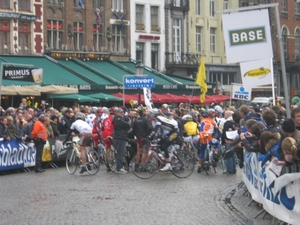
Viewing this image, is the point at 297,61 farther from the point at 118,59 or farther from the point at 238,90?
the point at 238,90

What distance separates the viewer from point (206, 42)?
2234 inches

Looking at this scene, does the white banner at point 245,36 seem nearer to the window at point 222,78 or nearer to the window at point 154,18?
the window at point 154,18

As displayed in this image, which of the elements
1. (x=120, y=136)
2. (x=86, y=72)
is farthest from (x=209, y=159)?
(x=86, y=72)

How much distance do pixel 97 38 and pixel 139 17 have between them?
3980 mm

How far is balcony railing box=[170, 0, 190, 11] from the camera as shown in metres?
53.2

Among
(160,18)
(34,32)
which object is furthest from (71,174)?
(160,18)

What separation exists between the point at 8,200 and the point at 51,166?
9.43m

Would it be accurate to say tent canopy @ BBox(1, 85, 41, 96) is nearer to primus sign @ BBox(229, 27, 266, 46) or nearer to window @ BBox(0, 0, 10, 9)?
window @ BBox(0, 0, 10, 9)

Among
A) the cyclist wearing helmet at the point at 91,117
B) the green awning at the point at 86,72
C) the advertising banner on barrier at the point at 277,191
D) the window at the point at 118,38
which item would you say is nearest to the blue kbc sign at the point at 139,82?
the cyclist wearing helmet at the point at 91,117

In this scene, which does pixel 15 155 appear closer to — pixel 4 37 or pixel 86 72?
pixel 4 37

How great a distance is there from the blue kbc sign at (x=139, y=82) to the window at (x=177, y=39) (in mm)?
20366

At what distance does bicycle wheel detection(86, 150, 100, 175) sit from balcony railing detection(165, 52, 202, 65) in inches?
1201

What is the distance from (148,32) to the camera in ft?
170

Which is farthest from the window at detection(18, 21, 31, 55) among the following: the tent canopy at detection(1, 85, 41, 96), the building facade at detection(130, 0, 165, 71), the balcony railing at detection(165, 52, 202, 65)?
the balcony railing at detection(165, 52, 202, 65)
